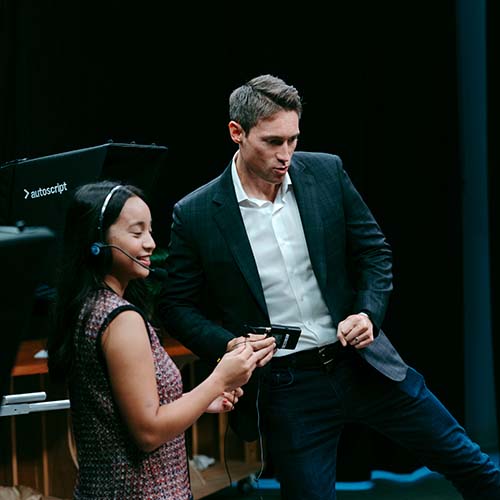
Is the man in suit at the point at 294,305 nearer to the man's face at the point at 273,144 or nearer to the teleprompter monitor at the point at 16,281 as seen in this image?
the man's face at the point at 273,144

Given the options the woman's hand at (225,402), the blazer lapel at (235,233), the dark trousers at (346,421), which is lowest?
the dark trousers at (346,421)

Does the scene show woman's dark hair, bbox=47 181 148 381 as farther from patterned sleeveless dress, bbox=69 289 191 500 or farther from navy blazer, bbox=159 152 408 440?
navy blazer, bbox=159 152 408 440

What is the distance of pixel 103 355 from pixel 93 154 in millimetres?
871

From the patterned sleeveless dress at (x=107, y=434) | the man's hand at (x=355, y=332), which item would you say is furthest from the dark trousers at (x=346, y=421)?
the patterned sleeveless dress at (x=107, y=434)

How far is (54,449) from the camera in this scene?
11.6 ft

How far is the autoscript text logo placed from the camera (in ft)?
7.98

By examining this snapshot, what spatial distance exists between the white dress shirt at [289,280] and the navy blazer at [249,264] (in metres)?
0.04

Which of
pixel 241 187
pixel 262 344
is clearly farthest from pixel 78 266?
pixel 241 187

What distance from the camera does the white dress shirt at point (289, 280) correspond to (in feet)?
8.07

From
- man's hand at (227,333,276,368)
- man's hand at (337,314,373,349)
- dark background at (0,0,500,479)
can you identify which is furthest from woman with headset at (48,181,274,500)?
dark background at (0,0,500,479)

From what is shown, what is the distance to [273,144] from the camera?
7.86 ft

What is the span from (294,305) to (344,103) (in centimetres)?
190

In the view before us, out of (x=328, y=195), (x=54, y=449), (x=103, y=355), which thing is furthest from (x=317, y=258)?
(x=54, y=449)

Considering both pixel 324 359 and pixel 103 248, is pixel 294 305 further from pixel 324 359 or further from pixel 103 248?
pixel 103 248
